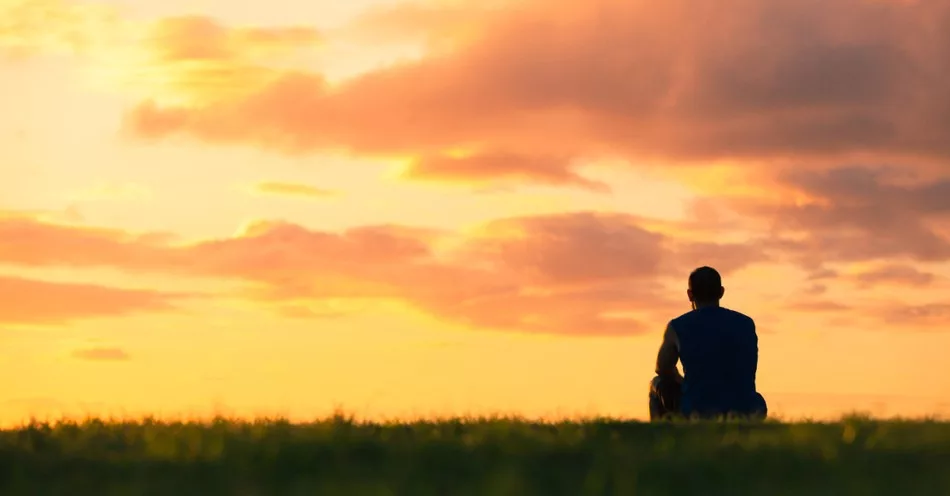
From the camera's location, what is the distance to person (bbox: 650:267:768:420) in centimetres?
1466

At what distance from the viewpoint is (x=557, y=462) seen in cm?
998

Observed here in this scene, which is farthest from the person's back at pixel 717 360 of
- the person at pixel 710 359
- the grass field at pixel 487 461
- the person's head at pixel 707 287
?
the grass field at pixel 487 461

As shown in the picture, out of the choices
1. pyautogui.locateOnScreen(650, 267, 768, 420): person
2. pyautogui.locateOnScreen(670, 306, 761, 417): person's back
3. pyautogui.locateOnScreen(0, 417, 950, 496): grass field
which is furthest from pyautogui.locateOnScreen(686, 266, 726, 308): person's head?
pyautogui.locateOnScreen(0, 417, 950, 496): grass field

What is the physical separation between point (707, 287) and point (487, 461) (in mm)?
5905

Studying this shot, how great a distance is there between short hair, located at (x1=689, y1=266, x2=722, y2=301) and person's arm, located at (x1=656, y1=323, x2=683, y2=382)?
62cm

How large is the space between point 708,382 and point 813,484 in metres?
5.44

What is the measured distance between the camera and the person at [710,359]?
48.1ft

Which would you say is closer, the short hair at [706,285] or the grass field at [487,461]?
the grass field at [487,461]

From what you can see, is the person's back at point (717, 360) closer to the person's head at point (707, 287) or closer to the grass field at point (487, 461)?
the person's head at point (707, 287)

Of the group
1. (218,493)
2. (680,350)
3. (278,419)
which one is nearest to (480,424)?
(278,419)

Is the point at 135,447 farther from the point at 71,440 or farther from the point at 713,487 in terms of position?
the point at 713,487

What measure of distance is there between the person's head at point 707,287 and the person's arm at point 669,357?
61cm

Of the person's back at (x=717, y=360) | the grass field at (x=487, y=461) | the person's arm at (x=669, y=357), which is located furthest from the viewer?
the person's arm at (x=669, y=357)

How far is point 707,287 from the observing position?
15.1m
